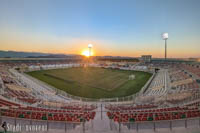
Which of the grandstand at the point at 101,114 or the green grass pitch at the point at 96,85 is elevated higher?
the grandstand at the point at 101,114

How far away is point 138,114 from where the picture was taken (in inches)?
304

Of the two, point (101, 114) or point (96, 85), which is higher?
point (101, 114)

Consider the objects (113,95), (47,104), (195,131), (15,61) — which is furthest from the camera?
→ (15,61)

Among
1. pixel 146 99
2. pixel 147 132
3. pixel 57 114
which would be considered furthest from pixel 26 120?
pixel 146 99

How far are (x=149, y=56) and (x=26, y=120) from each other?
69.0m

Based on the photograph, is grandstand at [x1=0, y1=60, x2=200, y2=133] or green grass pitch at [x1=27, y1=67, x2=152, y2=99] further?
green grass pitch at [x1=27, y1=67, x2=152, y2=99]

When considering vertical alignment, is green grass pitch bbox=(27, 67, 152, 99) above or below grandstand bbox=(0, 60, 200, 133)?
below

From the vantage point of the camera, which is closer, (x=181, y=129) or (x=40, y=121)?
(x=181, y=129)

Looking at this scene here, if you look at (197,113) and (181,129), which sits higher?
(181,129)

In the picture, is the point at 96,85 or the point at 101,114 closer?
the point at 101,114

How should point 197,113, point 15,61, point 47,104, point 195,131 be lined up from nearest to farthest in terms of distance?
point 195,131
point 197,113
point 47,104
point 15,61

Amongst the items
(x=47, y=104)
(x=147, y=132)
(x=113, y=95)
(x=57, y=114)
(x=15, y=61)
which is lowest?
(x=113, y=95)

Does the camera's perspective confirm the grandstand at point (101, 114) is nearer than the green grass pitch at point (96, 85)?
Yes

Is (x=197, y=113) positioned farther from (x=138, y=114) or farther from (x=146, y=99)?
(x=146, y=99)
